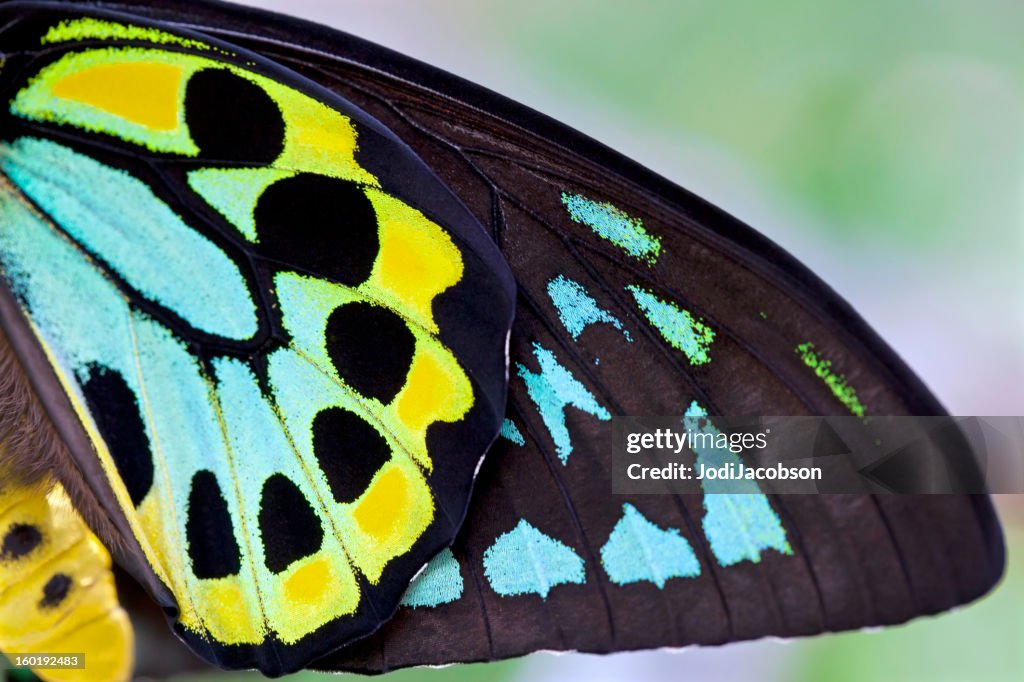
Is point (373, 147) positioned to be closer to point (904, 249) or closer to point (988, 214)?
point (904, 249)

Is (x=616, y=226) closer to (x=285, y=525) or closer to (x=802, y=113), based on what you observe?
(x=285, y=525)

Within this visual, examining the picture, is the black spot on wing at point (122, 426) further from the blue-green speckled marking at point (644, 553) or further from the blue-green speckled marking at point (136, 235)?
the blue-green speckled marking at point (644, 553)

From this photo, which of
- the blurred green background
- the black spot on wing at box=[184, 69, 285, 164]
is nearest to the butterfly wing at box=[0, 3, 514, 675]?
the black spot on wing at box=[184, 69, 285, 164]

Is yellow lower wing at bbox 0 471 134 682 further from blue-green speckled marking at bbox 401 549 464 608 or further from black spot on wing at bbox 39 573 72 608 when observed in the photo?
blue-green speckled marking at bbox 401 549 464 608

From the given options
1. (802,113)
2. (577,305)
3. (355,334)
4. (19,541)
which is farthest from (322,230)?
(802,113)

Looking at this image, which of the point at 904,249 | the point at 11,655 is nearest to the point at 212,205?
the point at 11,655

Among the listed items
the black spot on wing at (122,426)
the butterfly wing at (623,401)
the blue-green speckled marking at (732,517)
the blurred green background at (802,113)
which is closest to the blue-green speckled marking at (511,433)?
the butterfly wing at (623,401)

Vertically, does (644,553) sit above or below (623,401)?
below
